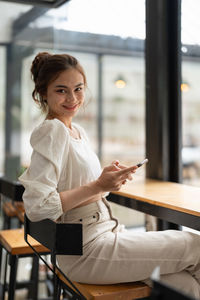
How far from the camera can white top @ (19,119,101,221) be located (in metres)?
1.34

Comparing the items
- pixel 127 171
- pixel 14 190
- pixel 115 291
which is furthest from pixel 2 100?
pixel 115 291

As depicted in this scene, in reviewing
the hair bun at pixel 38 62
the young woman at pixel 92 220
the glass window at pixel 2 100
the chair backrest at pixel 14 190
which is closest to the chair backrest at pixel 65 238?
the young woman at pixel 92 220

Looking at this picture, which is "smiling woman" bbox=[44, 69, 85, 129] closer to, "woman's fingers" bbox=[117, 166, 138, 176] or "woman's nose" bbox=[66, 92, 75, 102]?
"woman's nose" bbox=[66, 92, 75, 102]

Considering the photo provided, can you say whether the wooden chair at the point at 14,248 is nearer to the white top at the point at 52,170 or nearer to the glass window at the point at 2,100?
the white top at the point at 52,170

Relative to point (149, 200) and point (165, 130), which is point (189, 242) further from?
point (165, 130)

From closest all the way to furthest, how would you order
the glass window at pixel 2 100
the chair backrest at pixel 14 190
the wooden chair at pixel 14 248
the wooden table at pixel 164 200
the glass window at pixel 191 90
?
the wooden table at pixel 164 200 < the wooden chair at pixel 14 248 < the glass window at pixel 191 90 < the chair backrest at pixel 14 190 < the glass window at pixel 2 100

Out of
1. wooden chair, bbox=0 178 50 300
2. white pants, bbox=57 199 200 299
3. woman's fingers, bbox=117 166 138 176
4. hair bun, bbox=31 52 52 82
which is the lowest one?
wooden chair, bbox=0 178 50 300

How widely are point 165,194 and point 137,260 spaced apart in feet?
1.87

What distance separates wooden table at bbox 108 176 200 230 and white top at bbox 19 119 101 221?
33cm

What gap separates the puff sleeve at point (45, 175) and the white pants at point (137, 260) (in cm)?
18

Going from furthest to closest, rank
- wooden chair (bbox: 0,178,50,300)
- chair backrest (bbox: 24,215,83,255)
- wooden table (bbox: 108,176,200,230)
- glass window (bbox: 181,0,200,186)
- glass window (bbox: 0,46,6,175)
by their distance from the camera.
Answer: glass window (bbox: 0,46,6,175) → glass window (bbox: 181,0,200,186) → wooden chair (bbox: 0,178,50,300) → wooden table (bbox: 108,176,200,230) → chair backrest (bbox: 24,215,83,255)

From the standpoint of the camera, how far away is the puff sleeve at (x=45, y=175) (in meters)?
1.33

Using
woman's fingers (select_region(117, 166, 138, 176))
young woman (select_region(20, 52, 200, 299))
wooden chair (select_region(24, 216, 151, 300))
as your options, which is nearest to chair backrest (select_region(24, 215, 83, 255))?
wooden chair (select_region(24, 216, 151, 300))

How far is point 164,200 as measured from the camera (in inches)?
67.1
